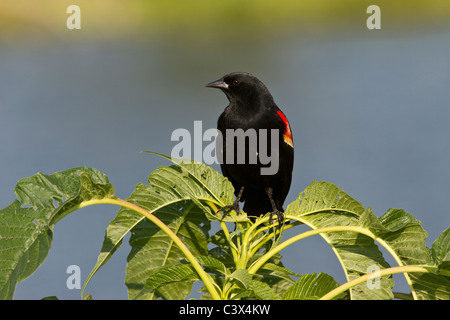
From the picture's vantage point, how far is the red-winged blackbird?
2.76 meters

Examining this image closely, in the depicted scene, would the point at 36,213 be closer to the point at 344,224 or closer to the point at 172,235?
the point at 172,235

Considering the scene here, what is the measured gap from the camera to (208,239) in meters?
1.81

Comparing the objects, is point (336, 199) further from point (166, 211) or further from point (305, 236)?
point (166, 211)

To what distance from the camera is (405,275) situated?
1510mm

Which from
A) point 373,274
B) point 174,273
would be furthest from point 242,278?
point 373,274

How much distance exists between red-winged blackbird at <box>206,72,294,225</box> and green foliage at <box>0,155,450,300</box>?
968 millimetres

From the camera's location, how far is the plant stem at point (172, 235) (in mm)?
1410

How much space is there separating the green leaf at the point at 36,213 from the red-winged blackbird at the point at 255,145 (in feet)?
4.25

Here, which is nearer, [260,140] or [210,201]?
[210,201]

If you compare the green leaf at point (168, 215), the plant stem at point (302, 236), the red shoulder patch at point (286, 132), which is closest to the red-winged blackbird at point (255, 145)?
the red shoulder patch at point (286, 132)

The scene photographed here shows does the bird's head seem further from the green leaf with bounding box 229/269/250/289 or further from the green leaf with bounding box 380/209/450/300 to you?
the green leaf with bounding box 229/269/250/289

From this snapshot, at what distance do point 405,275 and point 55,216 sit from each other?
976 millimetres
